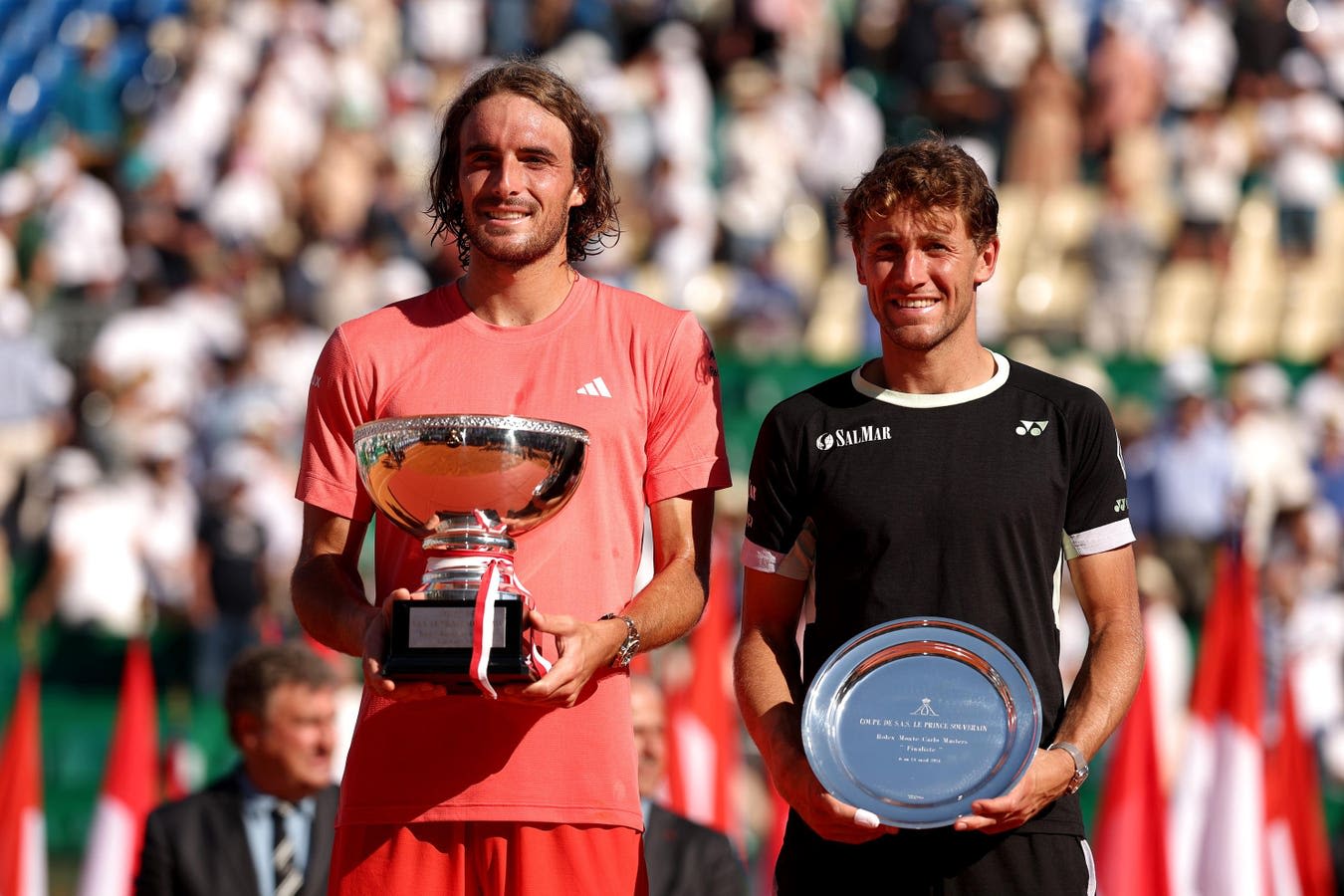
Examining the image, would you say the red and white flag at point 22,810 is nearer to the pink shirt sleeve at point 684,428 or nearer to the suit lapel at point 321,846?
the suit lapel at point 321,846

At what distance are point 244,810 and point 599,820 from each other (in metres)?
2.29

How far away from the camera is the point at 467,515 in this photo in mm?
3449

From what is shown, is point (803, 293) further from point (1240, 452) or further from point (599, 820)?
point (599, 820)

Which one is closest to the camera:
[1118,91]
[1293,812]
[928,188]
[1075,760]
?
[1075,760]

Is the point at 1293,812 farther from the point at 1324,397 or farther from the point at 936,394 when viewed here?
the point at 936,394

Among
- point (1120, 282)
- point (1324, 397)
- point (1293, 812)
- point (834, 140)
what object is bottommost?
point (1293, 812)

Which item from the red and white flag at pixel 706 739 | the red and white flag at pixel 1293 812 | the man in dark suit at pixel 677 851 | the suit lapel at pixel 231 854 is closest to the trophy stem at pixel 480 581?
the man in dark suit at pixel 677 851

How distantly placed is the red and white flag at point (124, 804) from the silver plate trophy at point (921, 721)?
440 cm

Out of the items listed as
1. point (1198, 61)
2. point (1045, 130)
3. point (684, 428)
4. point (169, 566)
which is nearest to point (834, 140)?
point (1045, 130)

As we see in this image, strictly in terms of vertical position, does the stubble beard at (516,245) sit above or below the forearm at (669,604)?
above

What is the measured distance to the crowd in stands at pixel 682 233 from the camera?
1116 cm

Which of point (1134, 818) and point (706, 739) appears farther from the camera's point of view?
point (706, 739)

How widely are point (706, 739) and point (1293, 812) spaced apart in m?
2.12

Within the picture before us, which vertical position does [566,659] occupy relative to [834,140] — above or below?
below
